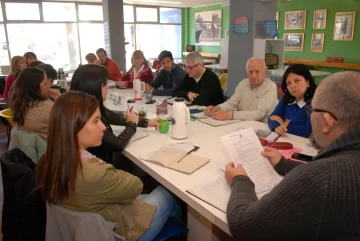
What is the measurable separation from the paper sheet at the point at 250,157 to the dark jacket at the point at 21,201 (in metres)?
0.94

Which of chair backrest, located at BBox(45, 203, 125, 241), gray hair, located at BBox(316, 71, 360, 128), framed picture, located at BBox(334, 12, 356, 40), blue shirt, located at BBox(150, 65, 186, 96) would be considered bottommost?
chair backrest, located at BBox(45, 203, 125, 241)

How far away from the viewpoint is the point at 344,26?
22.2 ft

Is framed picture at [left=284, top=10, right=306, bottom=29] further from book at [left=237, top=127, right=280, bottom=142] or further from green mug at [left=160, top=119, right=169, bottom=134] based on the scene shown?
green mug at [left=160, top=119, right=169, bottom=134]

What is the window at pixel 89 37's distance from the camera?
958 cm

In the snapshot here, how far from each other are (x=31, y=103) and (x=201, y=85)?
5.74ft

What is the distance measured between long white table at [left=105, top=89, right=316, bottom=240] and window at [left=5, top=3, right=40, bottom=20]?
804 cm

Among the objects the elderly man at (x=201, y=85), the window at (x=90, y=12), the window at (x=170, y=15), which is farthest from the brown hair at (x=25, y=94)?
the window at (x=170, y=15)

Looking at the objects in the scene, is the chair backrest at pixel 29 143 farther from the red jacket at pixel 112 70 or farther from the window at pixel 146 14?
the window at pixel 146 14

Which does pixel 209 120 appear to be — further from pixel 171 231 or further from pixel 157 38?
pixel 157 38

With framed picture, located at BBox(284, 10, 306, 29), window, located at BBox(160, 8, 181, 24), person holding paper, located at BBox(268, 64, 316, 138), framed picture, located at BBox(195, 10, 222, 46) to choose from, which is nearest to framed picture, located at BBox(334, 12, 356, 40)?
framed picture, located at BBox(284, 10, 306, 29)

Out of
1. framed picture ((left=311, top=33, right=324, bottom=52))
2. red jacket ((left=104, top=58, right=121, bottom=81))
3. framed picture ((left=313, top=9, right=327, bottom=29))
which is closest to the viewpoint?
red jacket ((left=104, top=58, right=121, bottom=81))

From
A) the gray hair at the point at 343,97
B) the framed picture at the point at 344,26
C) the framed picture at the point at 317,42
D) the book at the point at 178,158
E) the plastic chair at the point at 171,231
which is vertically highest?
the framed picture at the point at 344,26

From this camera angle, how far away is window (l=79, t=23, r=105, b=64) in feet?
31.4

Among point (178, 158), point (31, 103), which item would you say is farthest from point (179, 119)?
point (31, 103)
